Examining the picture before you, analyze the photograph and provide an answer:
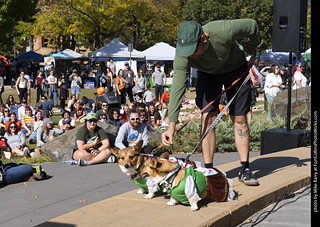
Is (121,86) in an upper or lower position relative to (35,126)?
upper

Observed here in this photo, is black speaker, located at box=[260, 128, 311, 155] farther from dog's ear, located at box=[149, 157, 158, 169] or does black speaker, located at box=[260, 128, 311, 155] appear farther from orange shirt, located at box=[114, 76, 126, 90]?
orange shirt, located at box=[114, 76, 126, 90]

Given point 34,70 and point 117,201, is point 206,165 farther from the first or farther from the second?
point 34,70

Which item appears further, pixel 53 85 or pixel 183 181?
pixel 53 85

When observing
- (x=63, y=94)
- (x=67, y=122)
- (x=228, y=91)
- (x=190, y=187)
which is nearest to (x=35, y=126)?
(x=67, y=122)

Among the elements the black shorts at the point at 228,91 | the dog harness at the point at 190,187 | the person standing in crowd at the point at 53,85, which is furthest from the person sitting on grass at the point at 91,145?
the person standing in crowd at the point at 53,85

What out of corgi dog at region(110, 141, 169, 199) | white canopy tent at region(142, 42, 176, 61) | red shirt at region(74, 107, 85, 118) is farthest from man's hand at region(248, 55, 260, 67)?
white canopy tent at region(142, 42, 176, 61)

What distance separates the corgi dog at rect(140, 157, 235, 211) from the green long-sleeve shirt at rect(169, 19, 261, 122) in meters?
0.54

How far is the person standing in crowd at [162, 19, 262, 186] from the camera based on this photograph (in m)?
4.96

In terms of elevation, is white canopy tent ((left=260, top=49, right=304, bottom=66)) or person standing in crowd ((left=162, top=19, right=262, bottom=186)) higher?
white canopy tent ((left=260, top=49, right=304, bottom=66))

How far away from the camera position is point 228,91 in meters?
5.75

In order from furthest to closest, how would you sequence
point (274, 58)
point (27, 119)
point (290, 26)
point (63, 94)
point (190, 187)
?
point (274, 58), point (63, 94), point (27, 119), point (290, 26), point (190, 187)

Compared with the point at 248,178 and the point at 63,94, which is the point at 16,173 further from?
the point at 63,94

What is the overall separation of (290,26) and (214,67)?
4001 mm

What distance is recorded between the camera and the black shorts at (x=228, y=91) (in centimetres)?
566
